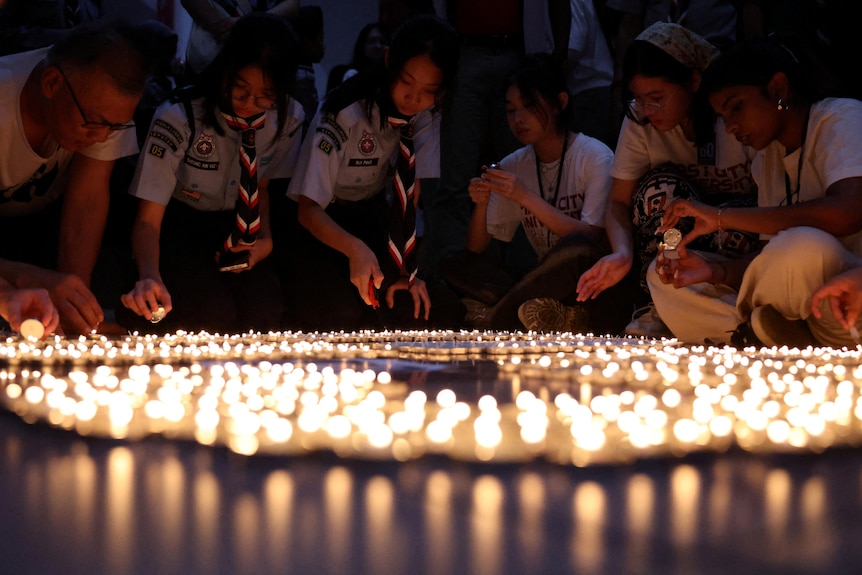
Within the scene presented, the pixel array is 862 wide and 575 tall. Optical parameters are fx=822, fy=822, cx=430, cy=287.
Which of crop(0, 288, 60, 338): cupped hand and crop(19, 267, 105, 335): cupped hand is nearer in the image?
crop(0, 288, 60, 338): cupped hand

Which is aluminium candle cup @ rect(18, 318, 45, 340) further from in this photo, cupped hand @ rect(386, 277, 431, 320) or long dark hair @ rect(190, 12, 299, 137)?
cupped hand @ rect(386, 277, 431, 320)

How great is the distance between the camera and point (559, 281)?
2.82 meters

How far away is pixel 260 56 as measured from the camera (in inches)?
95.0

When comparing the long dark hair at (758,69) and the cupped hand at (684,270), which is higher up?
the long dark hair at (758,69)

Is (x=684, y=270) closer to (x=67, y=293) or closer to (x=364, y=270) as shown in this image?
(x=364, y=270)

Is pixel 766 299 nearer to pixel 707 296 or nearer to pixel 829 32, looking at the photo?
pixel 707 296

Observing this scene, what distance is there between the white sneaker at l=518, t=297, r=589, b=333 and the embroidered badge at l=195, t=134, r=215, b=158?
1.18 metres

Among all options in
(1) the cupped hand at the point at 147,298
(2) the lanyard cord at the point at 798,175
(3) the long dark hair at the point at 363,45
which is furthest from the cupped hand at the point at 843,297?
(3) the long dark hair at the point at 363,45

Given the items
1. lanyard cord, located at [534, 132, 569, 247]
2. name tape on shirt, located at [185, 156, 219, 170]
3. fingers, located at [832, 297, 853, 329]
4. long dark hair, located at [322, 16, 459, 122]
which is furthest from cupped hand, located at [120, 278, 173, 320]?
fingers, located at [832, 297, 853, 329]

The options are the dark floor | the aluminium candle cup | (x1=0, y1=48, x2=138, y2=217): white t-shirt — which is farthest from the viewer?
(x1=0, y1=48, x2=138, y2=217): white t-shirt

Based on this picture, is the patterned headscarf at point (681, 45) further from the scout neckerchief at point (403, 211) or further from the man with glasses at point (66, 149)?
the man with glasses at point (66, 149)

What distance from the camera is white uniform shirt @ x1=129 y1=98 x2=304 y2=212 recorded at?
2.48 meters

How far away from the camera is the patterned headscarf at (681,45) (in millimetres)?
2500

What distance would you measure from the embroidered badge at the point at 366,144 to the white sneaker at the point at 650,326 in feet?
3.61
